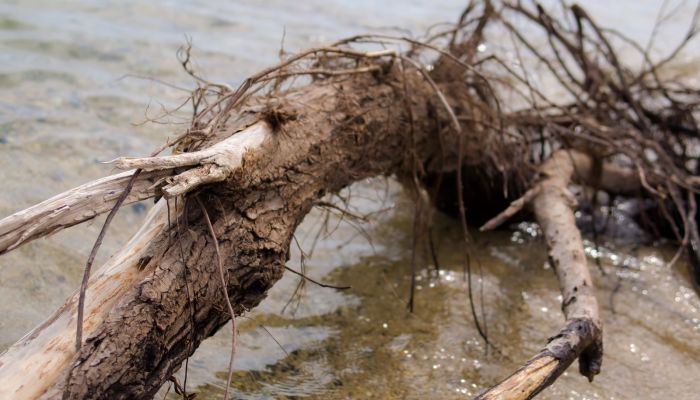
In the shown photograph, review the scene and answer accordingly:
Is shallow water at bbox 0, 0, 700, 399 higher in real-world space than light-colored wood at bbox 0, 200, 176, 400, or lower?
higher

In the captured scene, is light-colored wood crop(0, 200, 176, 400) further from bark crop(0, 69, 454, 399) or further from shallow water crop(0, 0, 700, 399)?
shallow water crop(0, 0, 700, 399)

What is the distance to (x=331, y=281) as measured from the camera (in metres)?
3.91

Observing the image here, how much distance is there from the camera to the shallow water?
3.12 m

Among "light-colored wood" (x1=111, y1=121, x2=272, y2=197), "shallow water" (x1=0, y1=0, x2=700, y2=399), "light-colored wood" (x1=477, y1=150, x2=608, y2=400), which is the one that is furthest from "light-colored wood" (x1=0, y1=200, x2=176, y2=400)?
"light-colored wood" (x1=477, y1=150, x2=608, y2=400)

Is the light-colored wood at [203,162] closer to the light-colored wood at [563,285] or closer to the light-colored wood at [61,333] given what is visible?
the light-colored wood at [61,333]

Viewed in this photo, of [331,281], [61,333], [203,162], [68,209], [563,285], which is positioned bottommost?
[61,333]

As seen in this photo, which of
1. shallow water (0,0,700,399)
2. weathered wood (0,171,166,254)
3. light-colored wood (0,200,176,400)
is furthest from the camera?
shallow water (0,0,700,399)

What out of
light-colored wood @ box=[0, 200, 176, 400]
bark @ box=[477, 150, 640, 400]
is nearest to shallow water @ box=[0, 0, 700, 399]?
bark @ box=[477, 150, 640, 400]

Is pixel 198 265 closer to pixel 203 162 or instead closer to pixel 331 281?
pixel 203 162

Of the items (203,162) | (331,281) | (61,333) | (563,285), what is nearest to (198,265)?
(203,162)

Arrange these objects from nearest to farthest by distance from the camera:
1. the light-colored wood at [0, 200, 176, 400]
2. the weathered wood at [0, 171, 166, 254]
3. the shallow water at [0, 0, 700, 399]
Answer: the weathered wood at [0, 171, 166, 254], the light-colored wood at [0, 200, 176, 400], the shallow water at [0, 0, 700, 399]

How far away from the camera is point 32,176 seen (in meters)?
4.08

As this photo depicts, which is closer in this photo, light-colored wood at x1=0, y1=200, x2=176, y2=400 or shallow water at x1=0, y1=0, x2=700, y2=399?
light-colored wood at x1=0, y1=200, x2=176, y2=400

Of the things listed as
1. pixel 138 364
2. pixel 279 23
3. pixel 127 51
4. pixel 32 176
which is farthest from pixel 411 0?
pixel 138 364
